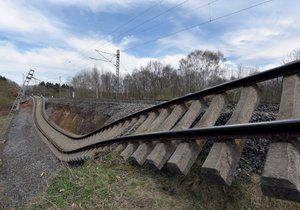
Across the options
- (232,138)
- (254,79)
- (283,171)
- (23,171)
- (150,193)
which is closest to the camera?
(283,171)

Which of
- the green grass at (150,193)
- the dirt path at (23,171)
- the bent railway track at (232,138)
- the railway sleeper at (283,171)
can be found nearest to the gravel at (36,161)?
the dirt path at (23,171)

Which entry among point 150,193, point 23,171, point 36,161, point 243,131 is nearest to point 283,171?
point 243,131

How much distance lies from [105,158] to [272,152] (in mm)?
3537

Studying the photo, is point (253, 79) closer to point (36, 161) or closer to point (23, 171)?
point (23, 171)

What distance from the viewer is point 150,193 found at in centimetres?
363

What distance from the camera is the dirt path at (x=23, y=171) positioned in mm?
8711

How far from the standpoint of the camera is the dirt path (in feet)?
28.6

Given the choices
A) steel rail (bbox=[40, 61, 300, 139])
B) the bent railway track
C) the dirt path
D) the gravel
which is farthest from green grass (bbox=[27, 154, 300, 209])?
the dirt path

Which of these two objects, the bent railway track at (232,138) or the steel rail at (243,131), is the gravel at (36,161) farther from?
the steel rail at (243,131)

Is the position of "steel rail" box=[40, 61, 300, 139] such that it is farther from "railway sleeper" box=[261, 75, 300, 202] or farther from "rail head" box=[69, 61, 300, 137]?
"railway sleeper" box=[261, 75, 300, 202]

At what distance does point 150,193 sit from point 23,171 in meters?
10.2

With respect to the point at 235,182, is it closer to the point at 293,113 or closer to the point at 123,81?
the point at 293,113

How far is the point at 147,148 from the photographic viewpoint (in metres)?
4.51

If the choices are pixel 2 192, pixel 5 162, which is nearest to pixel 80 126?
pixel 5 162
